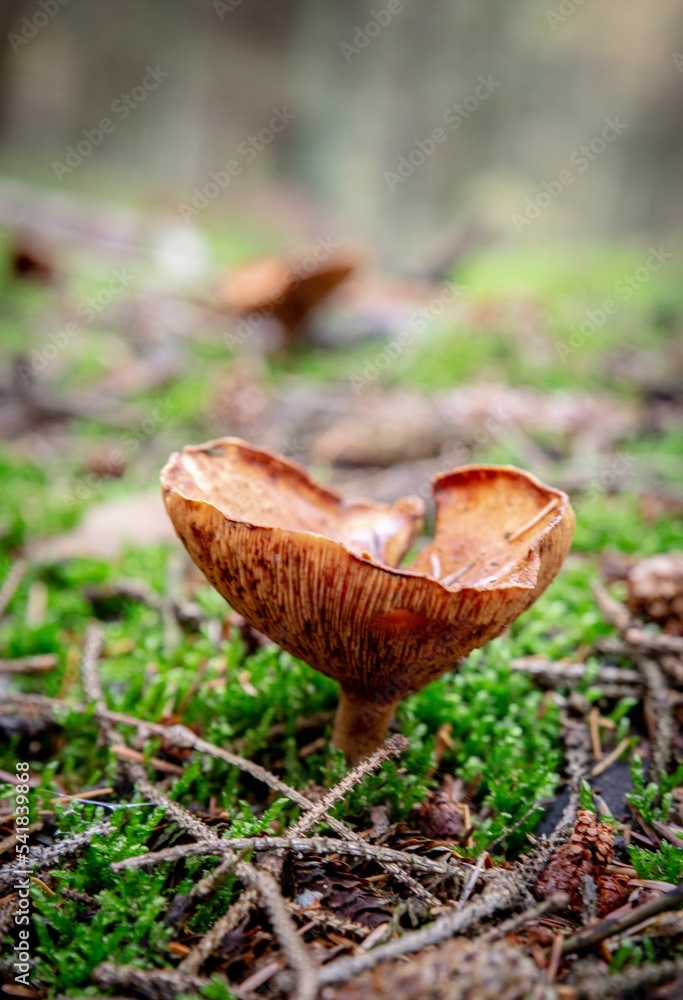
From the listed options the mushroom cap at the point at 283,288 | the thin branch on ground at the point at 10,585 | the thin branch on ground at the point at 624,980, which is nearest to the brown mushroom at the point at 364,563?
the thin branch on ground at the point at 624,980

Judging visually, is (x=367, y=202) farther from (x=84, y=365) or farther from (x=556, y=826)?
(x=556, y=826)

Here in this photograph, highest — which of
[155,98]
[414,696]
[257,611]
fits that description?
[155,98]

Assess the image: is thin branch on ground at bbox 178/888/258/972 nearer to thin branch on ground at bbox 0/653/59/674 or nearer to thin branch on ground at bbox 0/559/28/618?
thin branch on ground at bbox 0/653/59/674

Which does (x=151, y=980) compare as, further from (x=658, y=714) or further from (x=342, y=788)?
(x=658, y=714)

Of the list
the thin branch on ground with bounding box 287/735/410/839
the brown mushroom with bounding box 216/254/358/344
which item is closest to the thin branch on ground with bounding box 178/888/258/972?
the thin branch on ground with bounding box 287/735/410/839

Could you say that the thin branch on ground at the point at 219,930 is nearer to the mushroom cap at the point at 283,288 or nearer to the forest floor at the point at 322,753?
the forest floor at the point at 322,753

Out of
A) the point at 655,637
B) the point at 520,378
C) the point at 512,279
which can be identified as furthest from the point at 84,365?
the point at 512,279
